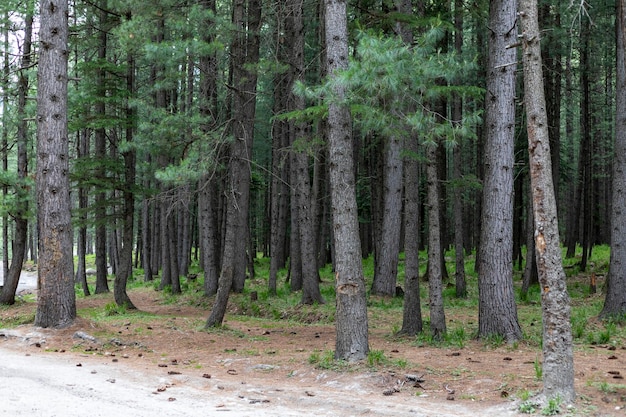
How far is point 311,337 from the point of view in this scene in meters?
12.3

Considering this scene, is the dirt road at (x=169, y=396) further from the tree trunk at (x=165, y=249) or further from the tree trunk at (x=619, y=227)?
the tree trunk at (x=165, y=249)

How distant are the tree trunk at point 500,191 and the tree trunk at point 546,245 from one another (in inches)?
136

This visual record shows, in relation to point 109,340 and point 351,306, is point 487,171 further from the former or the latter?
point 109,340

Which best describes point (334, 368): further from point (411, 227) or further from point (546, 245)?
point (546, 245)

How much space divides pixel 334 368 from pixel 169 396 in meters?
2.48

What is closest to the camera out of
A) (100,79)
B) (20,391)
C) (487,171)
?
(20,391)

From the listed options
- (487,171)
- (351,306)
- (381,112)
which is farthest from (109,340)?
(487,171)

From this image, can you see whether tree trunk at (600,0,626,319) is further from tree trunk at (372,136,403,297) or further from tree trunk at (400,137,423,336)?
tree trunk at (372,136,403,297)

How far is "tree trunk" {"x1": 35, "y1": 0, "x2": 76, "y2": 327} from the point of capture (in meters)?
11.8

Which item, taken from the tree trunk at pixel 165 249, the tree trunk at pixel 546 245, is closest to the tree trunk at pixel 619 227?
the tree trunk at pixel 546 245

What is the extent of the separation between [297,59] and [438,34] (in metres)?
7.48

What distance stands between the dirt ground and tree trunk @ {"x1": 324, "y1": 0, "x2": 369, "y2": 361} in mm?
512

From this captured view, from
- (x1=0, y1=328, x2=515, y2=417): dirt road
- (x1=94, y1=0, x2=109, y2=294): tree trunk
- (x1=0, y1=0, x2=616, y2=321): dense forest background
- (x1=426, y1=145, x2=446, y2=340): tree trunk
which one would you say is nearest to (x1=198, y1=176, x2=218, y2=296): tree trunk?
(x1=0, y1=0, x2=616, y2=321): dense forest background

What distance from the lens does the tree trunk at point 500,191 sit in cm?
1002
